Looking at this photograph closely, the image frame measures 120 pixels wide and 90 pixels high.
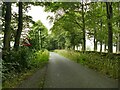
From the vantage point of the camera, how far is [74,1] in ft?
112

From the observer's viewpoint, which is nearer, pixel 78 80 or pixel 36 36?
pixel 78 80

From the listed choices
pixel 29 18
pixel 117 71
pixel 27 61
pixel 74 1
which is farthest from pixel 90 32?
pixel 117 71

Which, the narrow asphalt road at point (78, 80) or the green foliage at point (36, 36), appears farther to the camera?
the green foliage at point (36, 36)

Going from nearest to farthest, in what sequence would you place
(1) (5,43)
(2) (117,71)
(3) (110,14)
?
1. (2) (117,71)
2. (1) (5,43)
3. (3) (110,14)

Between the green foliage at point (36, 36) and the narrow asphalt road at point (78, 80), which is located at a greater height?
the green foliage at point (36, 36)

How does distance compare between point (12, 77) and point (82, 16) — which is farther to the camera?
point (82, 16)

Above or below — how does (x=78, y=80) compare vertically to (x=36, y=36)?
below

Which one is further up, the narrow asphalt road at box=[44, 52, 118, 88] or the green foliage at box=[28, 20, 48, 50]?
the green foliage at box=[28, 20, 48, 50]

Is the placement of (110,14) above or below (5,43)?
above

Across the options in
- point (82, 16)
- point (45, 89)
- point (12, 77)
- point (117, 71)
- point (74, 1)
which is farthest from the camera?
point (82, 16)

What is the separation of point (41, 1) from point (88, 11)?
40.5 ft

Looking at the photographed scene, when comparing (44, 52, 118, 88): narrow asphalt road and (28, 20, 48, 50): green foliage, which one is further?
(28, 20, 48, 50): green foliage

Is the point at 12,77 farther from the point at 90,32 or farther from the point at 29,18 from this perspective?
the point at 90,32

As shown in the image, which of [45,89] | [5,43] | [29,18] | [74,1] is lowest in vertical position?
[45,89]
